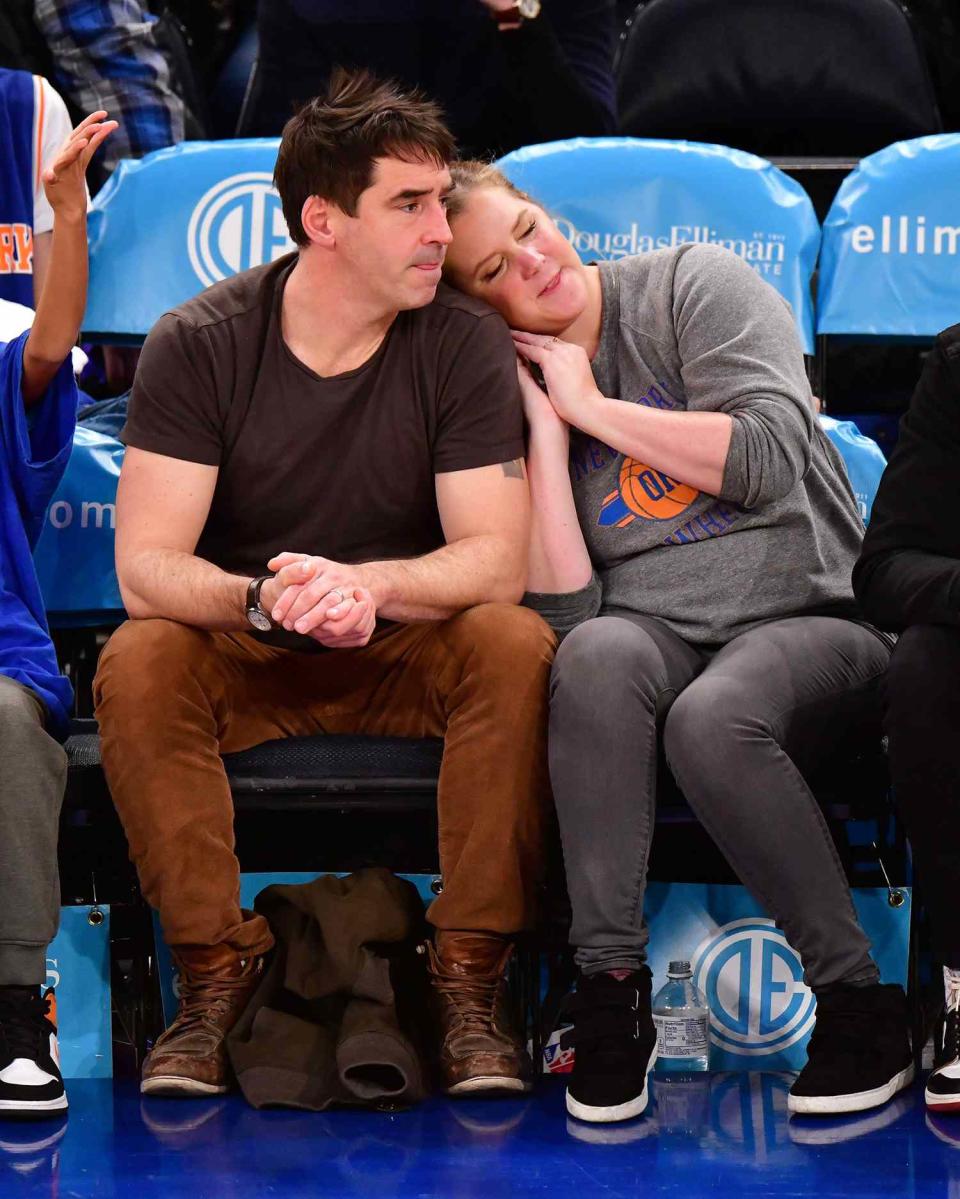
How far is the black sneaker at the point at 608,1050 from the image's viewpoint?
219cm

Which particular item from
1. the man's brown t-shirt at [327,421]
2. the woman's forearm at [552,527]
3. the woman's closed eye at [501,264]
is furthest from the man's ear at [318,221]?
the woman's forearm at [552,527]

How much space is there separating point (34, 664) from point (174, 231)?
3.78ft

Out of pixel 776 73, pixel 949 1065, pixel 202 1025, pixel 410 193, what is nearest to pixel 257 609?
pixel 202 1025

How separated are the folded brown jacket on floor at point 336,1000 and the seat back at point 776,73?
6.40 feet

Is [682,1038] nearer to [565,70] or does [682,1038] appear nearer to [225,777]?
[225,777]

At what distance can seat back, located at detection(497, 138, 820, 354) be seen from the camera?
325 cm

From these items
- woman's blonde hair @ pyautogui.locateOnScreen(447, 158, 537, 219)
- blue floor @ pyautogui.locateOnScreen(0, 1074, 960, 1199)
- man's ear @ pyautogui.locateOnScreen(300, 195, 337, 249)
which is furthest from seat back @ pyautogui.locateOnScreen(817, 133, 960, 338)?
blue floor @ pyautogui.locateOnScreen(0, 1074, 960, 1199)

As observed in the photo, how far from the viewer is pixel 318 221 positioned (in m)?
2.60

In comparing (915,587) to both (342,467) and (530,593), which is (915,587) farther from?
(342,467)

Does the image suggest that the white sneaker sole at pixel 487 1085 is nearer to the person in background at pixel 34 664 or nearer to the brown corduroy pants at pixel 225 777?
the brown corduroy pants at pixel 225 777

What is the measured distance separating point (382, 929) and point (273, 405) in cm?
78

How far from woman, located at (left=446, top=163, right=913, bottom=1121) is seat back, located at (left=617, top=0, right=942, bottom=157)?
1103 millimetres

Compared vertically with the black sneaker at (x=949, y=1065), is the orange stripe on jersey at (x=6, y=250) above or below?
above

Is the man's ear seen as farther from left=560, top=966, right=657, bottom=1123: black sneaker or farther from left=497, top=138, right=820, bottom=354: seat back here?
left=560, top=966, right=657, bottom=1123: black sneaker
